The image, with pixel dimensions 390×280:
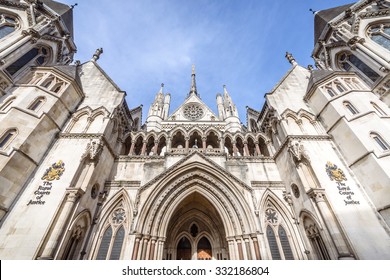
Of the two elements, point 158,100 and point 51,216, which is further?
point 158,100

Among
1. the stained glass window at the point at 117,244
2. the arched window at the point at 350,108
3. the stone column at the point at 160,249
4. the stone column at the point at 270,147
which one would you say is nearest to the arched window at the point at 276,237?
the stone column at the point at 270,147

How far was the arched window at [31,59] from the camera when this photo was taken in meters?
10.9

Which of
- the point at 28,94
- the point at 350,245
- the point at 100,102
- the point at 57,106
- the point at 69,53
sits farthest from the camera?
the point at 69,53

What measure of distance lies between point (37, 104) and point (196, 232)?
12.9 meters

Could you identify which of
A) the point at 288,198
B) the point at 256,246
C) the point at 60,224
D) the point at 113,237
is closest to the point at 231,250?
the point at 256,246

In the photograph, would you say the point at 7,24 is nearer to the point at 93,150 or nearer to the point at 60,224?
the point at 93,150

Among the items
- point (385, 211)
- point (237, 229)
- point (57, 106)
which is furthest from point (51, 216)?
point (385, 211)

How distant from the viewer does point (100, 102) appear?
519 inches

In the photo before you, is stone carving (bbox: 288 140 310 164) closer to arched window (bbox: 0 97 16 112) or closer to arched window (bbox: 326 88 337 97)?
arched window (bbox: 326 88 337 97)

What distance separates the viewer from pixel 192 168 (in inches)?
458

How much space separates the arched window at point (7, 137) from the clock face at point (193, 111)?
60.4 ft

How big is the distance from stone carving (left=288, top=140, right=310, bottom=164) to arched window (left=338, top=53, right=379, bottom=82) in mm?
7266

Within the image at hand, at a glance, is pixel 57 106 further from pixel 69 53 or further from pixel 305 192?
pixel 305 192
